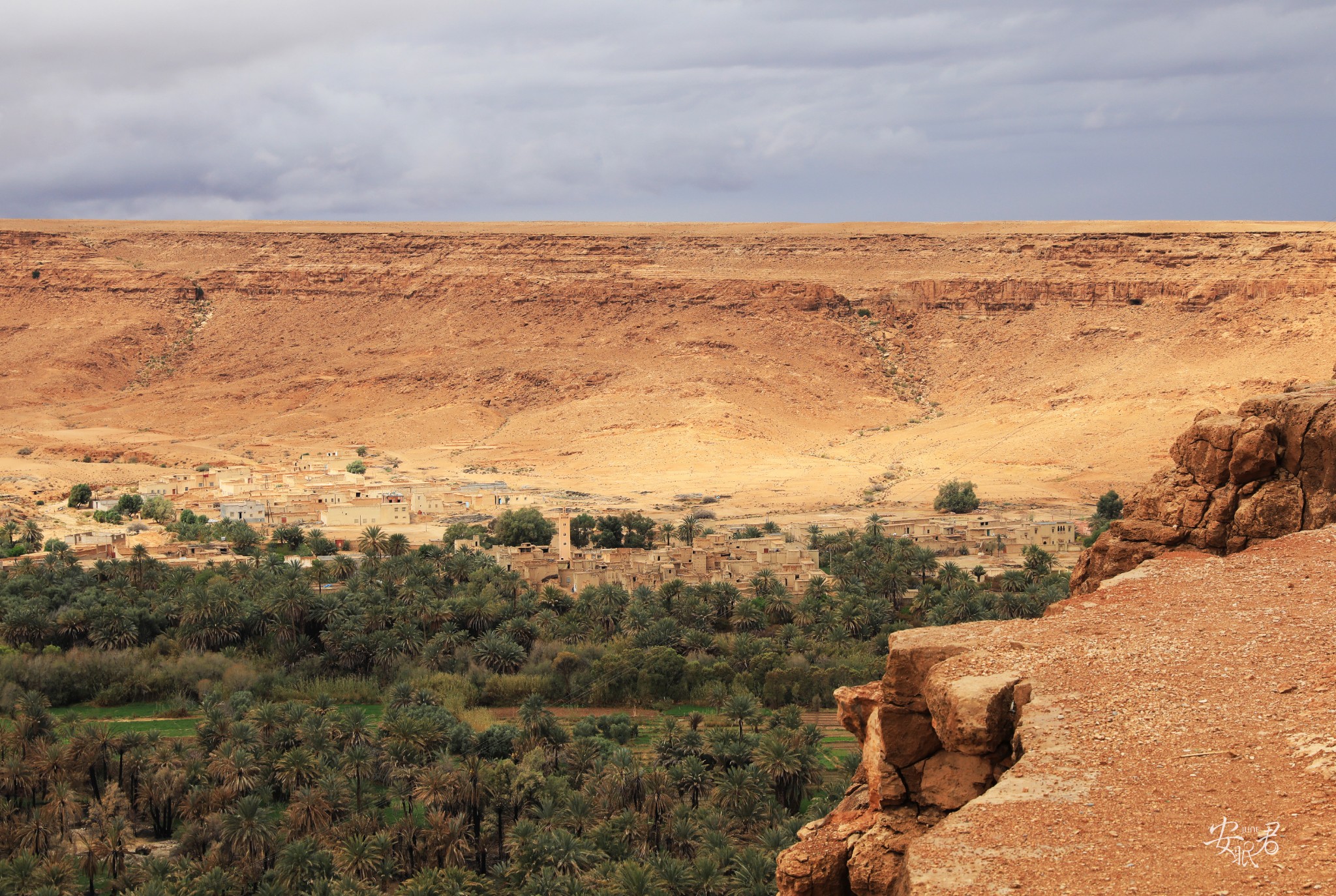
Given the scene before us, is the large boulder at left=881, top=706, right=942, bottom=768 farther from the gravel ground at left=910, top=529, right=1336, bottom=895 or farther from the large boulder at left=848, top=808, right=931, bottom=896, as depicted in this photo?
the gravel ground at left=910, top=529, right=1336, bottom=895

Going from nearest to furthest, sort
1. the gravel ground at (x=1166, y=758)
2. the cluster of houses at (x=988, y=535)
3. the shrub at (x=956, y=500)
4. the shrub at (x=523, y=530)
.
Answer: the gravel ground at (x=1166, y=758) → the cluster of houses at (x=988, y=535) → the shrub at (x=523, y=530) → the shrub at (x=956, y=500)

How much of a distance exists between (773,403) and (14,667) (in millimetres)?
55907

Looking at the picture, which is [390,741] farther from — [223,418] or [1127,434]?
[223,418]

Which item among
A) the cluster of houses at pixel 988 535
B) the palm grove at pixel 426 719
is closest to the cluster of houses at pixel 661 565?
the palm grove at pixel 426 719

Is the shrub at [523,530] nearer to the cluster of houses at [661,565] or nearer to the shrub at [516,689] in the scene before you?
the cluster of houses at [661,565]

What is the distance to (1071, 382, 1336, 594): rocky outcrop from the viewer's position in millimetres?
9852

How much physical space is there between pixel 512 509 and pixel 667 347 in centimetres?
3546

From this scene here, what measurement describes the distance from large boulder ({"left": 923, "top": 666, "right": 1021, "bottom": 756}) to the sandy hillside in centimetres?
5205

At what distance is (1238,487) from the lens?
10234 mm

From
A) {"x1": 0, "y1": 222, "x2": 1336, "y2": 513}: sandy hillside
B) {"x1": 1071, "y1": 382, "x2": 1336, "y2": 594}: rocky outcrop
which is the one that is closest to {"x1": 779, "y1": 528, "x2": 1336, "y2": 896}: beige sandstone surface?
{"x1": 1071, "y1": 382, "x2": 1336, "y2": 594}: rocky outcrop

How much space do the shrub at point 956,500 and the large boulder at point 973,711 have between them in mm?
49710

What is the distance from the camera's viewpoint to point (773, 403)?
3241 inches

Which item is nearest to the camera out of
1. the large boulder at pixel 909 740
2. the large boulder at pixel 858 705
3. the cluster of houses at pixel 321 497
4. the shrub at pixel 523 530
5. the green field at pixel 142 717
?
the large boulder at pixel 909 740

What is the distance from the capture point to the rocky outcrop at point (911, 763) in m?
7.06
